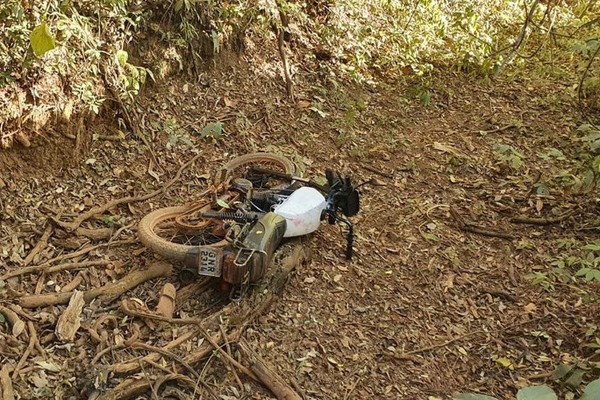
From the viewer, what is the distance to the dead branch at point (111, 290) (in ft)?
10.3

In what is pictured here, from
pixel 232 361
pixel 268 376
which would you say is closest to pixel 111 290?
pixel 232 361

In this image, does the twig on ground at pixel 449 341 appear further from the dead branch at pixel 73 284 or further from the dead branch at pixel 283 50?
the dead branch at pixel 283 50

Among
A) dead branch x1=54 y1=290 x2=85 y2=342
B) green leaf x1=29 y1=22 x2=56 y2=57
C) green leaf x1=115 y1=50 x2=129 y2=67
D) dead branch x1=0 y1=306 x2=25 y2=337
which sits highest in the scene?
green leaf x1=29 y1=22 x2=56 y2=57

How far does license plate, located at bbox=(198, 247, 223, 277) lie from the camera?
323cm

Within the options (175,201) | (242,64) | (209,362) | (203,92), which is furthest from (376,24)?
(209,362)

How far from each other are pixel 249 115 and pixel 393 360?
2715 mm

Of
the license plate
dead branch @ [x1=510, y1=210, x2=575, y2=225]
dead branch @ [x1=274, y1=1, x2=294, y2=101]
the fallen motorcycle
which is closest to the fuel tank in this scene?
the fallen motorcycle

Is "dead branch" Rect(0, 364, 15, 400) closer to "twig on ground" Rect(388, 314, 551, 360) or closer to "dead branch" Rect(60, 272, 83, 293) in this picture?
"dead branch" Rect(60, 272, 83, 293)

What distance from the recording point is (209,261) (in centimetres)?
324

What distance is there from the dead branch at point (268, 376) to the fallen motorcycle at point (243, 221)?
15.2 inches

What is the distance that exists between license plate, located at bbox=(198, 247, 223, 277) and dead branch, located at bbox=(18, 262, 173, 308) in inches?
12.7

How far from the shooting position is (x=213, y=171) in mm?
4523

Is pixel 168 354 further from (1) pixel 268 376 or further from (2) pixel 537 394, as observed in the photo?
(2) pixel 537 394

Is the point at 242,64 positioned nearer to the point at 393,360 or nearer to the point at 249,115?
the point at 249,115
